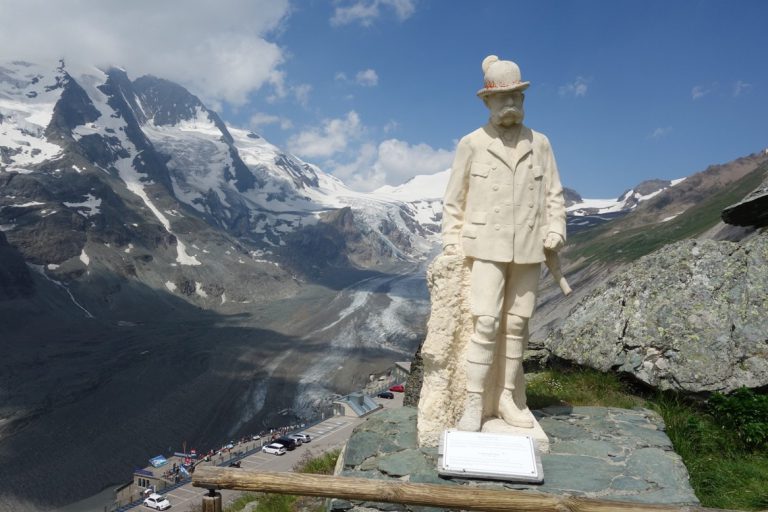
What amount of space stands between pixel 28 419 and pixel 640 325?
49.3 meters

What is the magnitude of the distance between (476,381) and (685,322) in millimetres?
4058

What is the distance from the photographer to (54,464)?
35219 mm

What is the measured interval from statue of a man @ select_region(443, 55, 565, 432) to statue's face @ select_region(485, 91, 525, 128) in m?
0.01

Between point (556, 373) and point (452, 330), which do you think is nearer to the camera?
point (452, 330)

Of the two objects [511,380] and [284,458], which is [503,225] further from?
[284,458]

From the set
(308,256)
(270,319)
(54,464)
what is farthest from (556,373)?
(308,256)

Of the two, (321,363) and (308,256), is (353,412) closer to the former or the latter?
(321,363)

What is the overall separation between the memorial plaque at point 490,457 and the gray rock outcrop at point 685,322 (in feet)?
11.5

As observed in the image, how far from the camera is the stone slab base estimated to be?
569cm

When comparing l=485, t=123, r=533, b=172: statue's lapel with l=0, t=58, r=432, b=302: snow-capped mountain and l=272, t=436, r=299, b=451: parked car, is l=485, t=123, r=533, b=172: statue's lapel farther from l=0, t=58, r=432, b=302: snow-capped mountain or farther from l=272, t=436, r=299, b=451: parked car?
l=0, t=58, r=432, b=302: snow-capped mountain

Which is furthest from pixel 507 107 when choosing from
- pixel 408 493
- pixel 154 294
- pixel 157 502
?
pixel 154 294

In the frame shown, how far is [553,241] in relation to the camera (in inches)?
237

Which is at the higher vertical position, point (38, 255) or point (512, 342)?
point (38, 255)

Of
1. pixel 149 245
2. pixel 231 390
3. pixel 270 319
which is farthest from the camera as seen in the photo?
pixel 149 245
